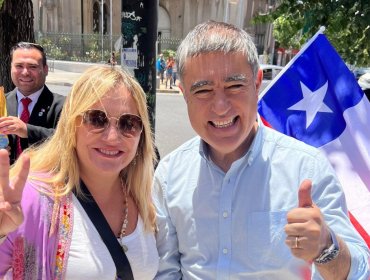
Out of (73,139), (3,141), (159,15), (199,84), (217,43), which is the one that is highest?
(159,15)

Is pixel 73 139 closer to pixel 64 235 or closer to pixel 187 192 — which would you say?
pixel 64 235

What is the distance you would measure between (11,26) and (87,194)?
159 inches

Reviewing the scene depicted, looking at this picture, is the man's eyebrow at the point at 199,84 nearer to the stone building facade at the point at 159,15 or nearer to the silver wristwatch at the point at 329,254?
the silver wristwatch at the point at 329,254

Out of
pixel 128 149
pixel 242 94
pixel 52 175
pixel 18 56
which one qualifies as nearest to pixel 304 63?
pixel 242 94

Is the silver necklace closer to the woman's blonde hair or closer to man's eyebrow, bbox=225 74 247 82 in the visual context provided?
the woman's blonde hair

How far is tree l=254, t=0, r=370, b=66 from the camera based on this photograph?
424cm

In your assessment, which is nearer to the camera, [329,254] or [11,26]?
[329,254]

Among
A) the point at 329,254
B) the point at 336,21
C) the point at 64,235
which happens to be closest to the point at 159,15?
the point at 336,21

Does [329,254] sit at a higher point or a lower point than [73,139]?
lower

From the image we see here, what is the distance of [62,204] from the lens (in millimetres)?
1907

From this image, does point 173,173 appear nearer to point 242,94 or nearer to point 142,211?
point 142,211

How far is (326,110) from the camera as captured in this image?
3.13m

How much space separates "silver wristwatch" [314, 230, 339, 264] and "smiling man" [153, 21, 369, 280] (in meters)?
0.16

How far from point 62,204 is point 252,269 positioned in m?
0.87
